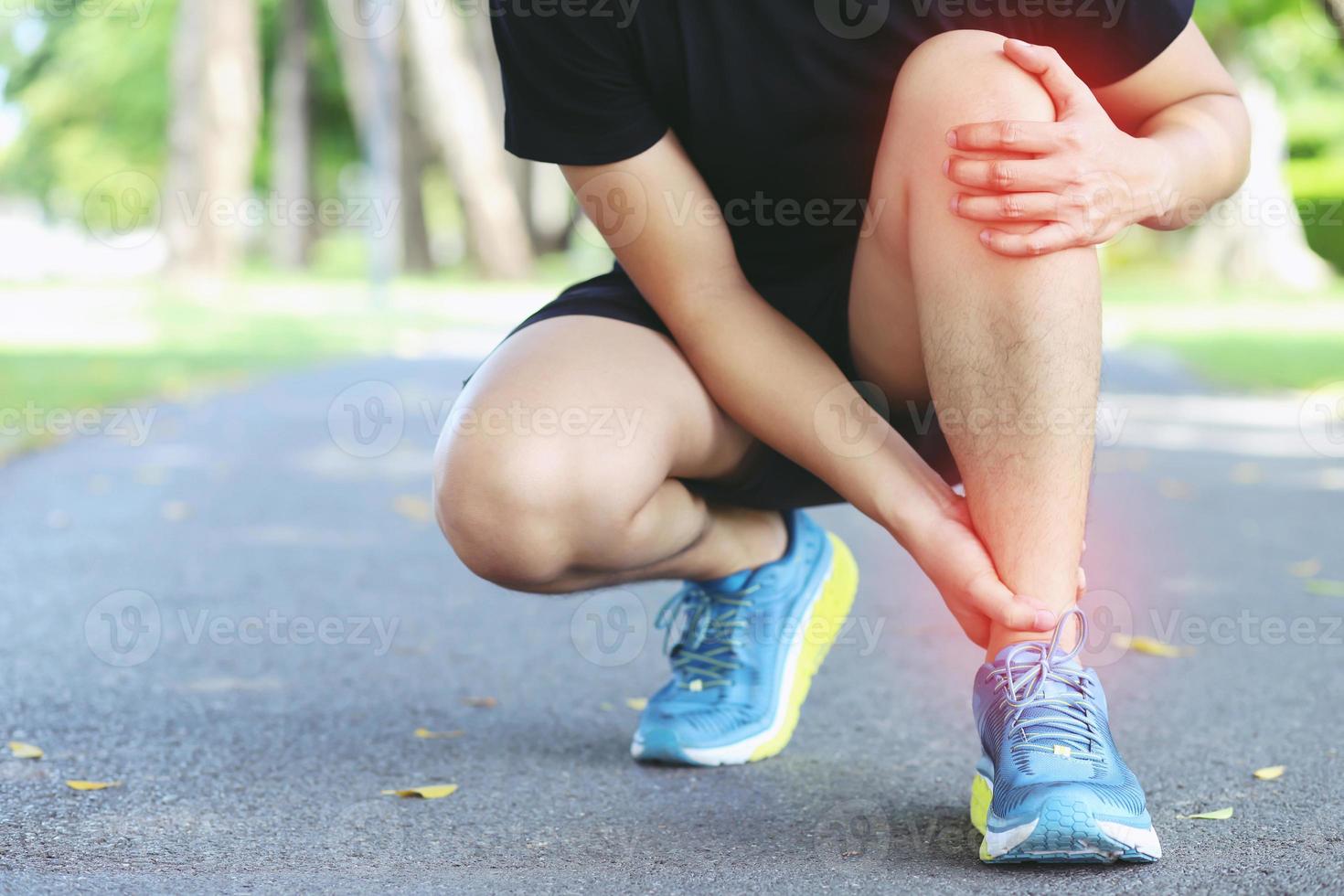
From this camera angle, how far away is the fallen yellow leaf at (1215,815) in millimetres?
1920

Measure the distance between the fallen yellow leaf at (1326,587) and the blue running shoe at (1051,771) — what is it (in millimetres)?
1982

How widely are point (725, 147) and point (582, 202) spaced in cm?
24

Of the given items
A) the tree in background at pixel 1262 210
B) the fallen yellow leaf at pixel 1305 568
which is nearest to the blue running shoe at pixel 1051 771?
the fallen yellow leaf at pixel 1305 568

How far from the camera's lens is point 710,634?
2.34 meters

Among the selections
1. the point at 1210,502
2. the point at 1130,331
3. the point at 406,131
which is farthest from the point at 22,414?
the point at 406,131

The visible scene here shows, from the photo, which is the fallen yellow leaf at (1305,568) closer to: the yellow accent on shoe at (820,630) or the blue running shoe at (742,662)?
the yellow accent on shoe at (820,630)

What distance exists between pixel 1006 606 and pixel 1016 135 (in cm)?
54

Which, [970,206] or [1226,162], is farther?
[1226,162]

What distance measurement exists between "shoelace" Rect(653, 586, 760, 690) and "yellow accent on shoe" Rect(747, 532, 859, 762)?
0.35 feet

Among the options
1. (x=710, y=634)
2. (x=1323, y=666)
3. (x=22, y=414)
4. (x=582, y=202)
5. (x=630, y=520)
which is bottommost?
(x=22, y=414)

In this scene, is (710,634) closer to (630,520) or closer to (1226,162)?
(630,520)

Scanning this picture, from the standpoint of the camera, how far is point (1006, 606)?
180cm

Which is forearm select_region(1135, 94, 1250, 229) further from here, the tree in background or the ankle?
the tree in background

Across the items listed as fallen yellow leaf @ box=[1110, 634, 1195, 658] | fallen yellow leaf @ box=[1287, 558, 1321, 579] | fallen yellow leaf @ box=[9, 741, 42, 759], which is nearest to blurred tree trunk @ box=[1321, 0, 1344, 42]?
fallen yellow leaf @ box=[1287, 558, 1321, 579]
